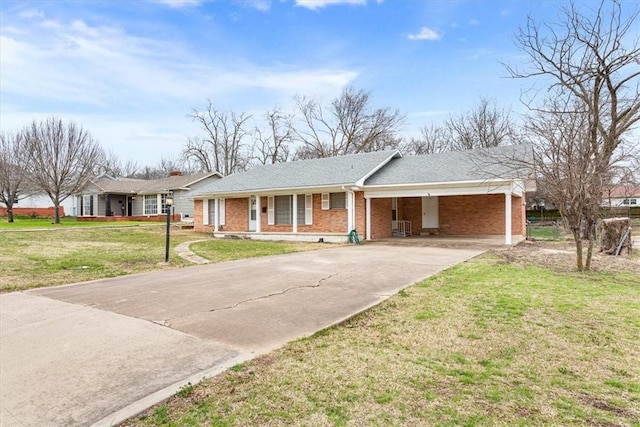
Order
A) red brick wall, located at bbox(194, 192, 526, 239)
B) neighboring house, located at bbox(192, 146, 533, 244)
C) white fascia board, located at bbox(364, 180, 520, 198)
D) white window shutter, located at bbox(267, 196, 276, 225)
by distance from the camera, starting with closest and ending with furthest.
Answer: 1. white fascia board, located at bbox(364, 180, 520, 198)
2. neighboring house, located at bbox(192, 146, 533, 244)
3. red brick wall, located at bbox(194, 192, 526, 239)
4. white window shutter, located at bbox(267, 196, 276, 225)

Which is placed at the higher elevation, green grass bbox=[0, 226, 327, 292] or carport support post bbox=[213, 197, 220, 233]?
carport support post bbox=[213, 197, 220, 233]

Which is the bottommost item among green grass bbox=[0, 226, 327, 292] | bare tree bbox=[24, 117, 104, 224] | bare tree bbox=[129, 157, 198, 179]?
green grass bbox=[0, 226, 327, 292]

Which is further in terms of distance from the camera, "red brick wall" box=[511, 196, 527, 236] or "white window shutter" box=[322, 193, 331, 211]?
"red brick wall" box=[511, 196, 527, 236]

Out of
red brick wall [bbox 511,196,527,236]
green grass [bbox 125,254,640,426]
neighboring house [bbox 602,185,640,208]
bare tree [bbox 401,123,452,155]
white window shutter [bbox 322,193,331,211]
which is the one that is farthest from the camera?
bare tree [bbox 401,123,452,155]

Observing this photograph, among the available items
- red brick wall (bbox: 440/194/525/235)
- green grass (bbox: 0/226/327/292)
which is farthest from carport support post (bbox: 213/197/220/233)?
red brick wall (bbox: 440/194/525/235)

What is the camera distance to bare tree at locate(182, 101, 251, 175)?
4425cm

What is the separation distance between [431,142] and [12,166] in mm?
37680

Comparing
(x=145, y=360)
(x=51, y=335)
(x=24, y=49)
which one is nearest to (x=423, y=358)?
(x=145, y=360)

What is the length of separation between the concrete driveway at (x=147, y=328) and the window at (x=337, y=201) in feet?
27.2

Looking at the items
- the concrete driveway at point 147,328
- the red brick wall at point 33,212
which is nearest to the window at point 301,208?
the concrete driveway at point 147,328

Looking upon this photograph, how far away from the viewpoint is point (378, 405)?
2889 millimetres

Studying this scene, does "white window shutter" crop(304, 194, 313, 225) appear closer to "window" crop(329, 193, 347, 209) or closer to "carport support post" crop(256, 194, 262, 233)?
"window" crop(329, 193, 347, 209)

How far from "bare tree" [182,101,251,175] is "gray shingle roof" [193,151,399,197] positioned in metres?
21.5

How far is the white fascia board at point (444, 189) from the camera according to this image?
14487 millimetres
